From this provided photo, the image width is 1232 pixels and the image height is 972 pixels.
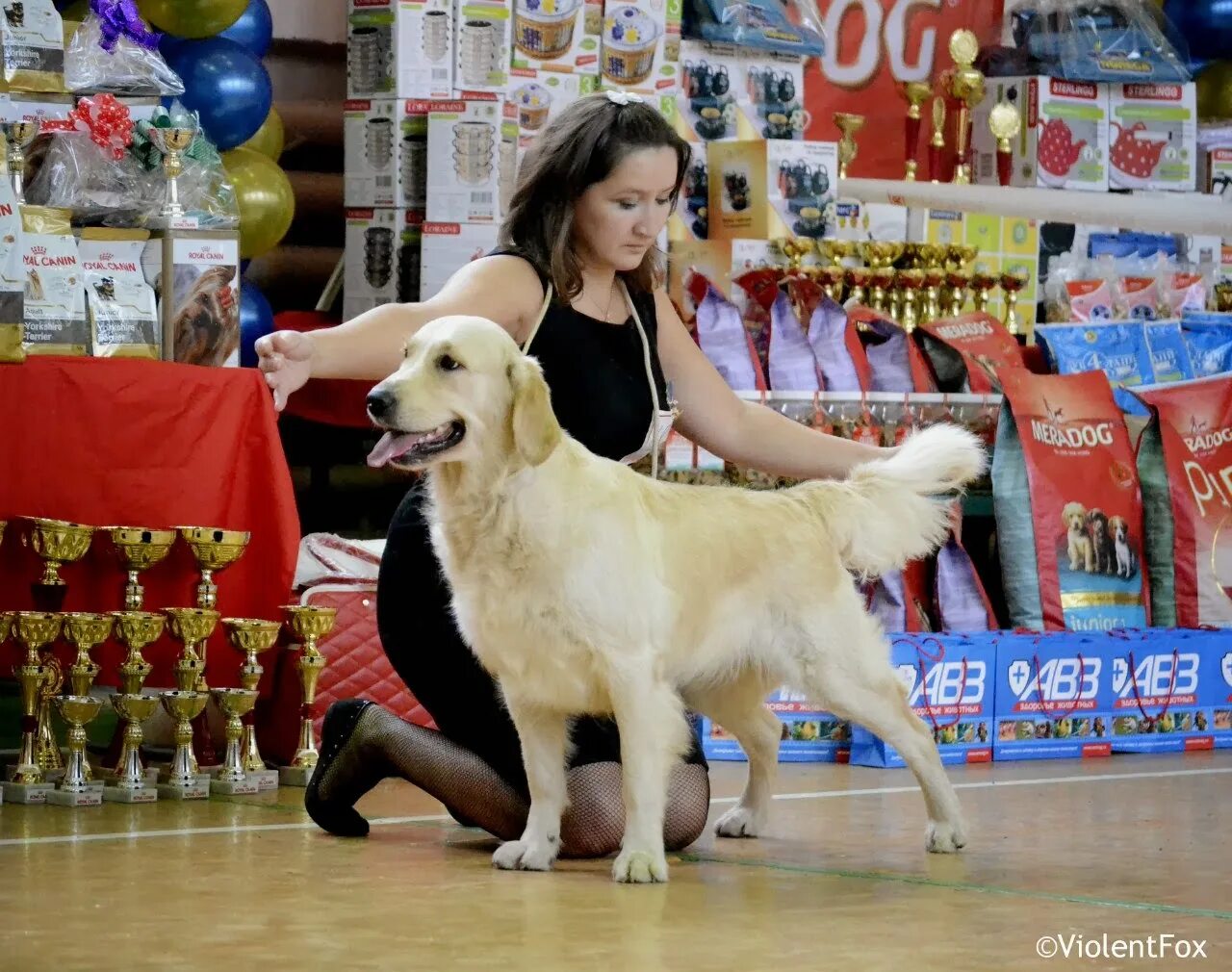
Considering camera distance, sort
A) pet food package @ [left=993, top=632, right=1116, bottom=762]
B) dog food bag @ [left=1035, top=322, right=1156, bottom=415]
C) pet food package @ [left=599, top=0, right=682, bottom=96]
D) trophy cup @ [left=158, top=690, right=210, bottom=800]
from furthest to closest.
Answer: pet food package @ [left=599, top=0, right=682, bottom=96]
dog food bag @ [left=1035, top=322, right=1156, bottom=415]
pet food package @ [left=993, top=632, right=1116, bottom=762]
trophy cup @ [left=158, top=690, right=210, bottom=800]

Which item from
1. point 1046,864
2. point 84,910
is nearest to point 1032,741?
point 1046,864

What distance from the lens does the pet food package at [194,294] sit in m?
4.04

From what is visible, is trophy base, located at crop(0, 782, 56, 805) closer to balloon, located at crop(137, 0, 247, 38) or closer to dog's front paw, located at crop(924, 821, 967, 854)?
dog's front paw, located at crop(924, 821, 967, 854)

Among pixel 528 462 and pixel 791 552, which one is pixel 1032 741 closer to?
pixel 791 552

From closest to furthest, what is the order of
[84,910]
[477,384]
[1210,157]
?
[84,910]
[477,384]
[1210,157]

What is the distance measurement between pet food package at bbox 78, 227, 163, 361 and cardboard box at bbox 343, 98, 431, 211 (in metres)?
1.61

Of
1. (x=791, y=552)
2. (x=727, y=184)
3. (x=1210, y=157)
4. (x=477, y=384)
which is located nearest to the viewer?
(x=477, y=384)

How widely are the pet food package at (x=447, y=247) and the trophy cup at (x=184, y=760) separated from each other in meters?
1.87

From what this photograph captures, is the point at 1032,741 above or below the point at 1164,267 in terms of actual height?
below

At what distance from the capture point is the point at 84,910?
101 inches

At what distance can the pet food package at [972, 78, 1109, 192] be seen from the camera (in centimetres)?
662

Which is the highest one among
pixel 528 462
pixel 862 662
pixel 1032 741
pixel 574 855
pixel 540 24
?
pixel 540 24

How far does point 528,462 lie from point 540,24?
123 inches

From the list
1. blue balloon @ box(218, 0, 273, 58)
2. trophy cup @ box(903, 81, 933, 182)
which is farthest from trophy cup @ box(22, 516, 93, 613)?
trophy cup @ box(903, 81, 933, 182)
